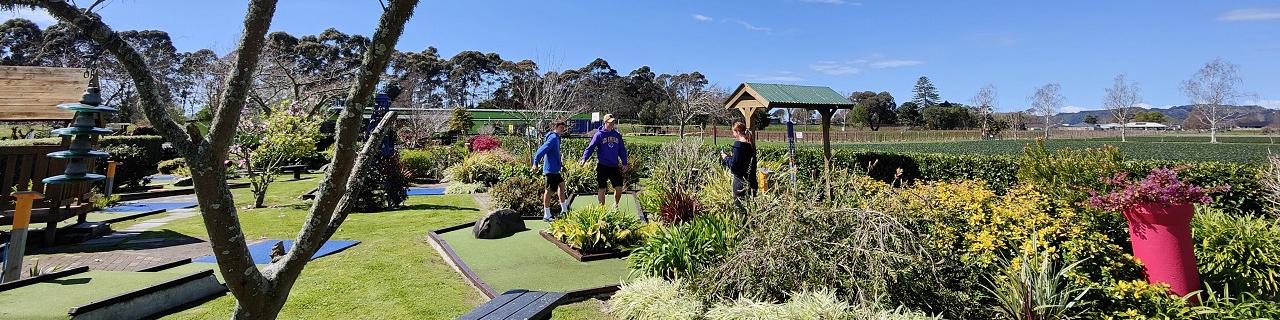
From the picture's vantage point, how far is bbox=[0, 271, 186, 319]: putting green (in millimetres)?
3734

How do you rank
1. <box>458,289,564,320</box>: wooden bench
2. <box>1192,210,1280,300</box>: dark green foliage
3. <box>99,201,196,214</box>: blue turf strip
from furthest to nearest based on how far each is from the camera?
<box>99,201,196,214</box>: blue turf strip → <box>1192,210,1280,300</box>: dark green foliage → <box>458,289,564,320</box>: wooden bench

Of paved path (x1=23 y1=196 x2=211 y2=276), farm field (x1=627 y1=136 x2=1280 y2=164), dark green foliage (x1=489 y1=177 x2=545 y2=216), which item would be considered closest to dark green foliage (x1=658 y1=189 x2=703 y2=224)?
dark green foliage (x1=489 y1=177 x2=545 y2=216)

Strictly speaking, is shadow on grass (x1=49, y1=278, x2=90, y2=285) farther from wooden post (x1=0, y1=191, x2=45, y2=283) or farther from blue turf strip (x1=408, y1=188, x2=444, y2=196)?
blue turf strip (x1=408, y1=188, x2=444, y2=196)

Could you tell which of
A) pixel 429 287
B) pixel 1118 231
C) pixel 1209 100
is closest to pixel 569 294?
pixel 429 287

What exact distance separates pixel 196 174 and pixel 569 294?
11.5 ft

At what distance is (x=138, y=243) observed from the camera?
270 inches

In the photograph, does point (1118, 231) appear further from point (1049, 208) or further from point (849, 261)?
point (849, 261)

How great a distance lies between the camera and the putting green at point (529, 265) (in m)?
5.15

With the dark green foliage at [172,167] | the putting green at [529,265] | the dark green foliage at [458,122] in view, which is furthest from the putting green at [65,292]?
the dark green foliage at [458,122]

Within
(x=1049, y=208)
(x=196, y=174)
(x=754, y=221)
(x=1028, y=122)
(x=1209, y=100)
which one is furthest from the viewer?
(x=1028, y=122)

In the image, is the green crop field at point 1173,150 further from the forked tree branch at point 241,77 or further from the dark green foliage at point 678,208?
the forked tree branch at point 241,77

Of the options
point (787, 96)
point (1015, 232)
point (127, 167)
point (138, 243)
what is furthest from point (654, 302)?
point (127, 167)

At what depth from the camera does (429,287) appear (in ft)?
16.5

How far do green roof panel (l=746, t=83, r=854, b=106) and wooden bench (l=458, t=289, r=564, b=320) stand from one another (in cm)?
867
